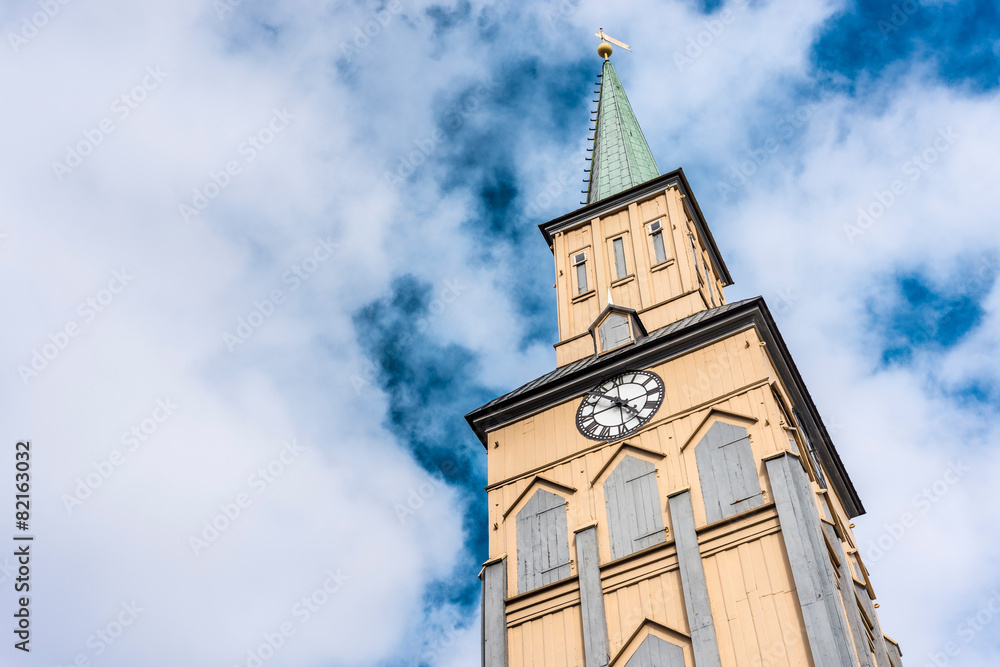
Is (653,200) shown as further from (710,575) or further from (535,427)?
(710,575)

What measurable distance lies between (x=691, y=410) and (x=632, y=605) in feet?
19.4

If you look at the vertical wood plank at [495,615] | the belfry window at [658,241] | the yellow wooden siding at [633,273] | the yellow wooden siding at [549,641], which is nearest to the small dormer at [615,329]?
the yellow wooden siding at [633,273]

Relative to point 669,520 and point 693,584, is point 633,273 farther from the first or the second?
point 693,584

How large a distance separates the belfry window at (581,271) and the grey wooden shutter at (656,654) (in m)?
15.1

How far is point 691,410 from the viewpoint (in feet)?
95.5

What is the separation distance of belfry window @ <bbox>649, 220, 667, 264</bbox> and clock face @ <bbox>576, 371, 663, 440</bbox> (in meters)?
6.68

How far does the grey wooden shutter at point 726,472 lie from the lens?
86.2 feet

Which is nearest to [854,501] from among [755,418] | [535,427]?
[755,418]

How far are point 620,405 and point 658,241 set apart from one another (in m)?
8.74

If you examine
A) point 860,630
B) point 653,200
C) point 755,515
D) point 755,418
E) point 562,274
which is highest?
point 653,200

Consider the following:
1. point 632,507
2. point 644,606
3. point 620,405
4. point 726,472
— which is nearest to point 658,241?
point 620,405

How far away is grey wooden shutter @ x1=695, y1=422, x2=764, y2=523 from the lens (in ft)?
86.2

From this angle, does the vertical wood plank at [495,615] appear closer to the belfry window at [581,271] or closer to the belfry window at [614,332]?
the belfry window at [614,332]

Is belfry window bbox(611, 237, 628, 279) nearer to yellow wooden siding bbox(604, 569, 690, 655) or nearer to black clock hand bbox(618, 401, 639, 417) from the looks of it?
black clock hand bbox(618, 401, 639, 417)
